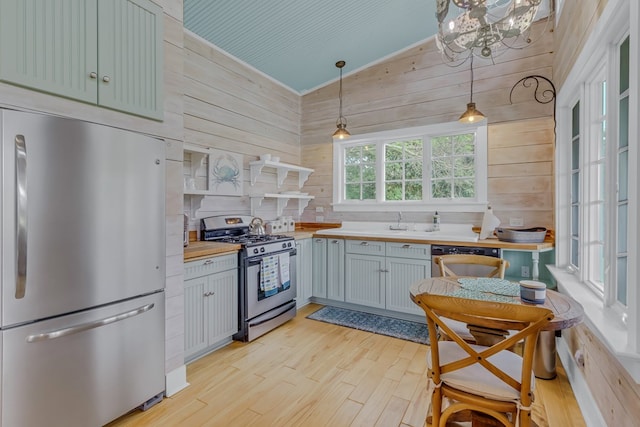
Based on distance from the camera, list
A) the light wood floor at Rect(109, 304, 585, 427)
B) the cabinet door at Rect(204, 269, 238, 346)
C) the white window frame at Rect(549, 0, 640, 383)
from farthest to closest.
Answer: the cabinet door at Rect(204, 269, 238, 346) < the light wood floor at Rect(109, 304, 585, 427) < the white window frame at Rect(549, 0, 640, 383)

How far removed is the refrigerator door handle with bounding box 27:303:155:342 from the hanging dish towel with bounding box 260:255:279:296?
1156mm

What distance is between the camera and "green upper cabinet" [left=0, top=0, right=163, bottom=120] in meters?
1.42

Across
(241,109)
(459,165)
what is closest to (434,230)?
(459,165)

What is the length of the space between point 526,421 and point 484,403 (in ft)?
0.51

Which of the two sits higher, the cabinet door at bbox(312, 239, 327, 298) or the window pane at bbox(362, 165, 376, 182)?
the window pane at bbox(362, 165, 376, 182)

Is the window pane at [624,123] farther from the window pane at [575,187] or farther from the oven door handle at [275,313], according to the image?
the oven door handle at [275,313]

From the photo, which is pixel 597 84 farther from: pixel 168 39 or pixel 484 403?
pixel 168 39

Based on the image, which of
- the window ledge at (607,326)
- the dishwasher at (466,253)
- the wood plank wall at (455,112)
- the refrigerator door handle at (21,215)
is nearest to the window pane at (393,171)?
the wood plank wall at (455,112)

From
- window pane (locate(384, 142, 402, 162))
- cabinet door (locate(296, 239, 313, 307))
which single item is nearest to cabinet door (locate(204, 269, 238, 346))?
cabinet door (locate(296, 239, 313, 307))

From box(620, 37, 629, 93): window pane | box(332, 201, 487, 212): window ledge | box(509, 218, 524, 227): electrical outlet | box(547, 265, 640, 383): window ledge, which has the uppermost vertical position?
box(620, 37, 629, 93): window pane

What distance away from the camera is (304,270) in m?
3.77

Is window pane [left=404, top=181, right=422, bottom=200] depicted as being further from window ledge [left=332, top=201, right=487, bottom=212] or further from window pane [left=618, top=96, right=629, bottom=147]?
window pane [left=618, top=96, right=629, bottom=147]

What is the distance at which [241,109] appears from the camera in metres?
3.72

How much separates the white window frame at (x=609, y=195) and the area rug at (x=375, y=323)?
1.28 m
